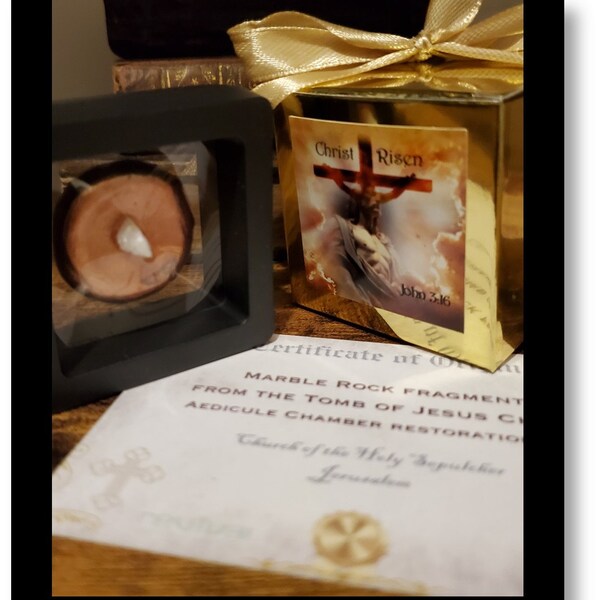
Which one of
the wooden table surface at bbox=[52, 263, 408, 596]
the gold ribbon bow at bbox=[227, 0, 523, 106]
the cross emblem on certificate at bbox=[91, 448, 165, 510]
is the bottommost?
the wooden table surface at bbox=[52, 263, 408, 596]

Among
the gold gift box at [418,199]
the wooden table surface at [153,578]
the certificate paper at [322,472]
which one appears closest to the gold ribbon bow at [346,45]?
the gold gift box at [418,199]

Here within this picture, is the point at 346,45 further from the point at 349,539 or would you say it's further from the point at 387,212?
the point at 349,539

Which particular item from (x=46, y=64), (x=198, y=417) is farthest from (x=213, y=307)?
(x=46, y=64)

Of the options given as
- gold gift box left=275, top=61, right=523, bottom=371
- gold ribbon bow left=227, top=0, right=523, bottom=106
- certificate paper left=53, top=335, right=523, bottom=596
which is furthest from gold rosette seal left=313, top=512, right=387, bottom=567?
gold ribbon bow left=227, top=0, right=523, bottom=106

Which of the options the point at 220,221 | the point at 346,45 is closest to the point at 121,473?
the point at 220,221

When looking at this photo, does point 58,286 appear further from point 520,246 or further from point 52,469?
point 520,246

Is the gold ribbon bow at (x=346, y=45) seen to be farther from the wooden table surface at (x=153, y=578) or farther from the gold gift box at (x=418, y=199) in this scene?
the wooden table surface at (x=153, y=578)

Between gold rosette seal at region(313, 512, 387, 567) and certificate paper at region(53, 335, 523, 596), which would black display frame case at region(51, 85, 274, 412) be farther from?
gold rosette seal at region(313, 512, 387, 567)
